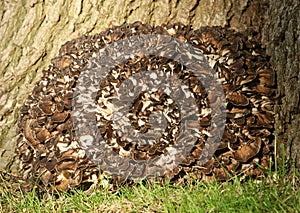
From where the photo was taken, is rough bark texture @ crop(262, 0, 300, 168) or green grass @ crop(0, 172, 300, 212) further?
rough bark texture @ crop(262, 0, 300, 168)

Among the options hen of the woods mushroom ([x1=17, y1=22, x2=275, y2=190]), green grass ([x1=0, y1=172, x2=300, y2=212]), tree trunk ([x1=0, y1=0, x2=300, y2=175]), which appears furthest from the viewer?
tree trunk ([x1=0, y1=0, x2=300, y2=175])

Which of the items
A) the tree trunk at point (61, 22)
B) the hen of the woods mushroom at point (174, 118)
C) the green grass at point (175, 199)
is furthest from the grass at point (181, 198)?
the tree trunk at point (61, 22)

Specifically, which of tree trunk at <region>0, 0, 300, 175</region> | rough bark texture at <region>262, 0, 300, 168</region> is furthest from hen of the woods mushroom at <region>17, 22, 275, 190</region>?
tree trunk at <region>0, 0, 300, 175</region>

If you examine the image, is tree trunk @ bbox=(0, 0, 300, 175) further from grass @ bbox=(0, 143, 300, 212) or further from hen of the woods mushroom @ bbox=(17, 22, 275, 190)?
grass @ bbox=(0, 143, 300, 212)

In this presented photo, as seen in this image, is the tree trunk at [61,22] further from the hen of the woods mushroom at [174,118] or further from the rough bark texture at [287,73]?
the hen of the woods mushroom at [174,118]

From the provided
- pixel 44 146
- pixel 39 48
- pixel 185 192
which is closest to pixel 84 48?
pixel 39 48
